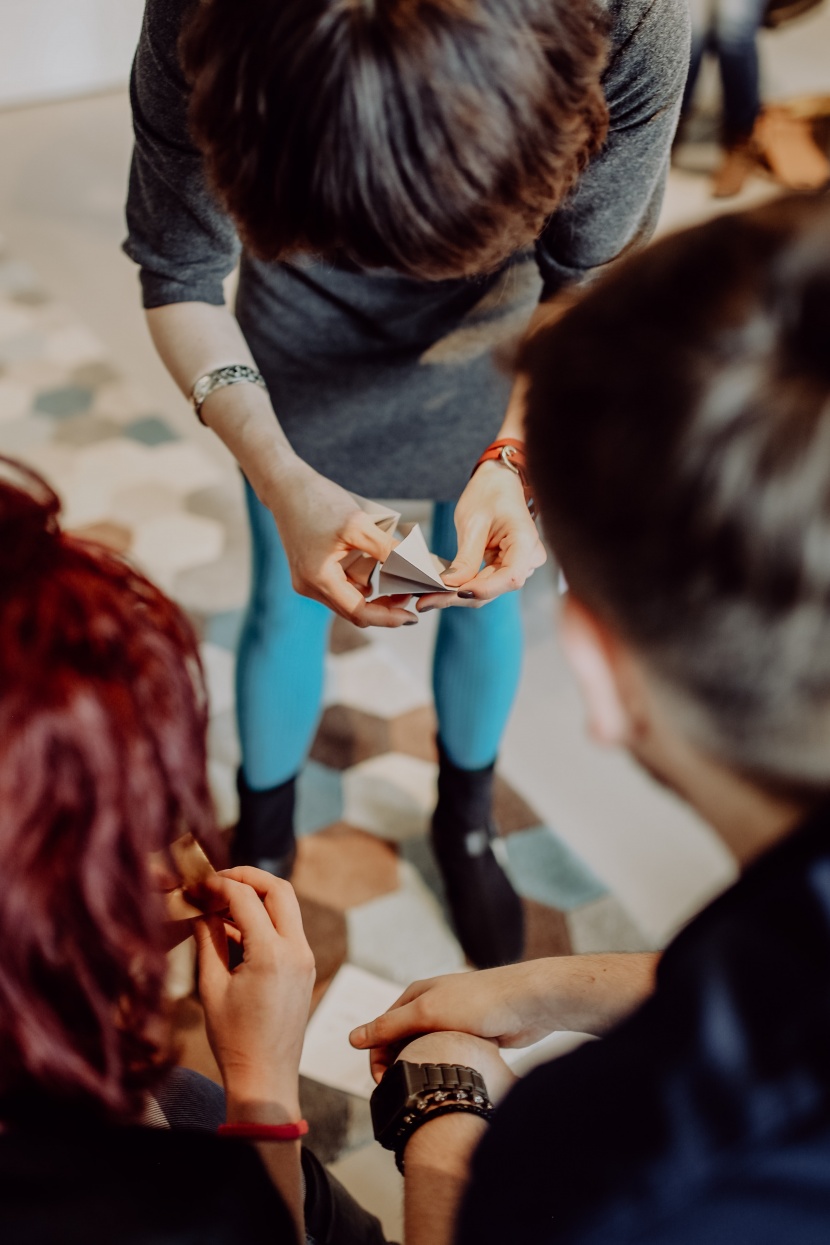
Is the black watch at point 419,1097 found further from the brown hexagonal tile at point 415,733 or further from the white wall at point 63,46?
the white wall at point 63,46

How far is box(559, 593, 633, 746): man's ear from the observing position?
0.60m

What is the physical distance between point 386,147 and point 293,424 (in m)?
0.61

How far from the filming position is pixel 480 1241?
0.56 meters

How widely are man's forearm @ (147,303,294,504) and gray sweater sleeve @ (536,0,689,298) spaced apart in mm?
376

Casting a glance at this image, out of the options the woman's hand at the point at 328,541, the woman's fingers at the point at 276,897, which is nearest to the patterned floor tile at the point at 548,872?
the woman's hand at the point at 328,541

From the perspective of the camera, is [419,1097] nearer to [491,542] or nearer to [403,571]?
[403,571]

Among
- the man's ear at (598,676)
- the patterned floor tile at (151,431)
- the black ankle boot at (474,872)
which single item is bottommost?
the patterned floor tile at (151,431)

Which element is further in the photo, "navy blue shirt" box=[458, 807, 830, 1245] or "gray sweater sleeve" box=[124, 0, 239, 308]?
"gray sweater sleeve" box=[124, 0, 239, 308]

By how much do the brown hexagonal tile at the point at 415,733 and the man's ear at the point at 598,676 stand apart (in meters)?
1.28

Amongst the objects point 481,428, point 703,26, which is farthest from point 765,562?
point 703,26

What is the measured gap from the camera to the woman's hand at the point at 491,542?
114cm

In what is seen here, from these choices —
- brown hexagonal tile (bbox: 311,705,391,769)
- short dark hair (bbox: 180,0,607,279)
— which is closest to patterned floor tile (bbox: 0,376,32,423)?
brown hexagonal tile (bbox: 311,705,391,769)

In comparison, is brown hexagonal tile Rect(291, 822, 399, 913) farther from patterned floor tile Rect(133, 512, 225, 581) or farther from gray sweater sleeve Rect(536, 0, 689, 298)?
gray sweater sleeve Rect(536, 0, 689, 298)

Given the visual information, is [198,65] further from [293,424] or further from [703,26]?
[703,26]
